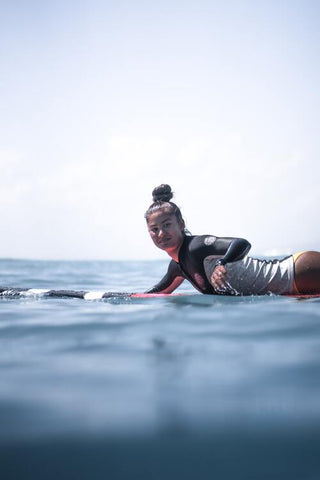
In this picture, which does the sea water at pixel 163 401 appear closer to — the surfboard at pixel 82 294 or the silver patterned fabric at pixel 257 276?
the silver patterned fabric at pixel 257 276

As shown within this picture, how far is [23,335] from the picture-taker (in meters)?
2.65

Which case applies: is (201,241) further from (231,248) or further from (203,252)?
(231,248)

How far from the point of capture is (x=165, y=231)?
4.35 meters

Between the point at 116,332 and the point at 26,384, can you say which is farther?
the point at 116,332

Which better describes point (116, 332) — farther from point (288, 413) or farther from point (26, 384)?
point (288, 413)

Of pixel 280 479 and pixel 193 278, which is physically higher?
pixel 193 278

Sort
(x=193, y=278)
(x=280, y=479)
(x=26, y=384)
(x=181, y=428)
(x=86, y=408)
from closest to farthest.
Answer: (x=280, y=479)
(x=181, y=428)
(x=86, y=408)
(x=26, y=384)
(x=193, y=278)

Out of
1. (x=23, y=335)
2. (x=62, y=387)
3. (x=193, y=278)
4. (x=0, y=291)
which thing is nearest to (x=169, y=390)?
(x=62, y=387)

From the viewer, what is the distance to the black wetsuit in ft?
13.4

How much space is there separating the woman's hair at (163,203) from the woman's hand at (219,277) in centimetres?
82

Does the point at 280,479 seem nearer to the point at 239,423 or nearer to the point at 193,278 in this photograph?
the point at 239,423

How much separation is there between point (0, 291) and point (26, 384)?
3.57m

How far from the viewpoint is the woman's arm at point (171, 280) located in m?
4.73

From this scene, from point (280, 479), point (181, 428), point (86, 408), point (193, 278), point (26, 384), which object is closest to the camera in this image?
point (280, 479)
